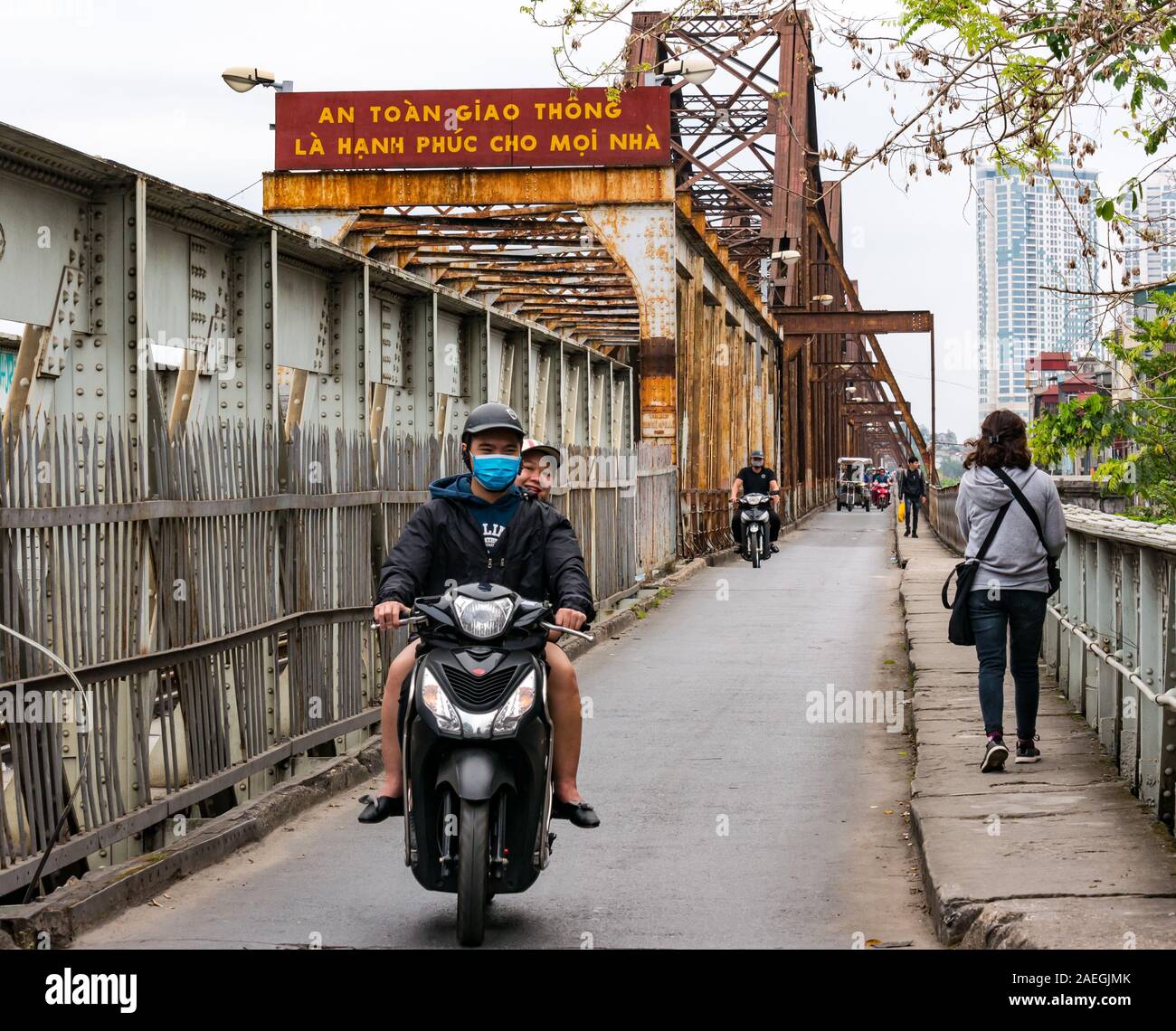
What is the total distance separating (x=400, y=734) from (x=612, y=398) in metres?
16.2

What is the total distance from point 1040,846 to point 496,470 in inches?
94.7

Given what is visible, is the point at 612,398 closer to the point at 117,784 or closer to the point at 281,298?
the point at 281,298

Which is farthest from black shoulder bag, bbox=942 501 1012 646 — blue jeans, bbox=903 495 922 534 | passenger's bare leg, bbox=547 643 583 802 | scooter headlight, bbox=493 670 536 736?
blue jeans, bbox=903 495 922 534

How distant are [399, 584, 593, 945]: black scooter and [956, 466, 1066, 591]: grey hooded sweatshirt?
3.07 metres

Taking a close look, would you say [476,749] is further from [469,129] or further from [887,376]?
[887,376]

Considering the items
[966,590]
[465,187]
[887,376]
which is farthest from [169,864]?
[887,376]

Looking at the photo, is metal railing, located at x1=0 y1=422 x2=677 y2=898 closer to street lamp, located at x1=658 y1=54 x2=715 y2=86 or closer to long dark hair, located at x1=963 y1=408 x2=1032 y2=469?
long dark hair, located at x1=963 y1=408 x2=1032 y2=469

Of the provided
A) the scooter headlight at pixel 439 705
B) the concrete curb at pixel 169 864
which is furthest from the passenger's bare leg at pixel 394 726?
the concrete curb at pixel 169 864

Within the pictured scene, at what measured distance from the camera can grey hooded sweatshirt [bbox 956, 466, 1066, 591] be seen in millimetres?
7801

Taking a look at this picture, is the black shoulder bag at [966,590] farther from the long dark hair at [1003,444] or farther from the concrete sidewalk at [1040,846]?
the concrete sidewalk at [1040,846]

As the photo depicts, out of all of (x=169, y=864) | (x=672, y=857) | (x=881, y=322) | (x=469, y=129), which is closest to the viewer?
(x=169, y=864)

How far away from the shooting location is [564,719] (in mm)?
5633

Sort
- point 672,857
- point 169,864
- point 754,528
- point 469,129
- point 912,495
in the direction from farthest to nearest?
point 912,495 < point 754,528 < point 469,129 < point 672,857 < point 169,864

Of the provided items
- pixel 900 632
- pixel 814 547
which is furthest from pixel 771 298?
pixel 900 632
